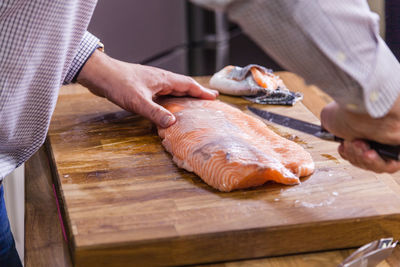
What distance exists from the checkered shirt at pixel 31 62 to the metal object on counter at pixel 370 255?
886mm

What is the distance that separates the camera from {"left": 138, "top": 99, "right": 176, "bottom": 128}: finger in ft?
5.95

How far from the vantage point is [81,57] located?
6.06 ft

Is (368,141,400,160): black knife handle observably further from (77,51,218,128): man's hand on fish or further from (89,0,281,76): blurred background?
(89,0,281,76): blurred background

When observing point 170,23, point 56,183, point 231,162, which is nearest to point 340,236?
point 231,162

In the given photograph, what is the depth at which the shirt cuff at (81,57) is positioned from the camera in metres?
1.84

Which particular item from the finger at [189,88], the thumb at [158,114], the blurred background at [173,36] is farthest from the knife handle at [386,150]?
the blurred background at [173,36]

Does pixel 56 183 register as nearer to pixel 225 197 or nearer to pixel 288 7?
pixel 225 197

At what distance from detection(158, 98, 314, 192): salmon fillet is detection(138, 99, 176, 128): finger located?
0.08 ft

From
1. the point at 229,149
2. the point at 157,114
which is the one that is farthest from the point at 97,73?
the point at 229,149

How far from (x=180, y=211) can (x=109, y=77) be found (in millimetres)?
712

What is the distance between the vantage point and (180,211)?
135 cm

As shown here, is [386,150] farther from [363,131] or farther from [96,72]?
[96,72]

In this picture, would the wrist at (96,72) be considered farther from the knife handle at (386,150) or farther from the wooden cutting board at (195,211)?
the knife handle at (386,150)

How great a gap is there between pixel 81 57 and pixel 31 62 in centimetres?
47
